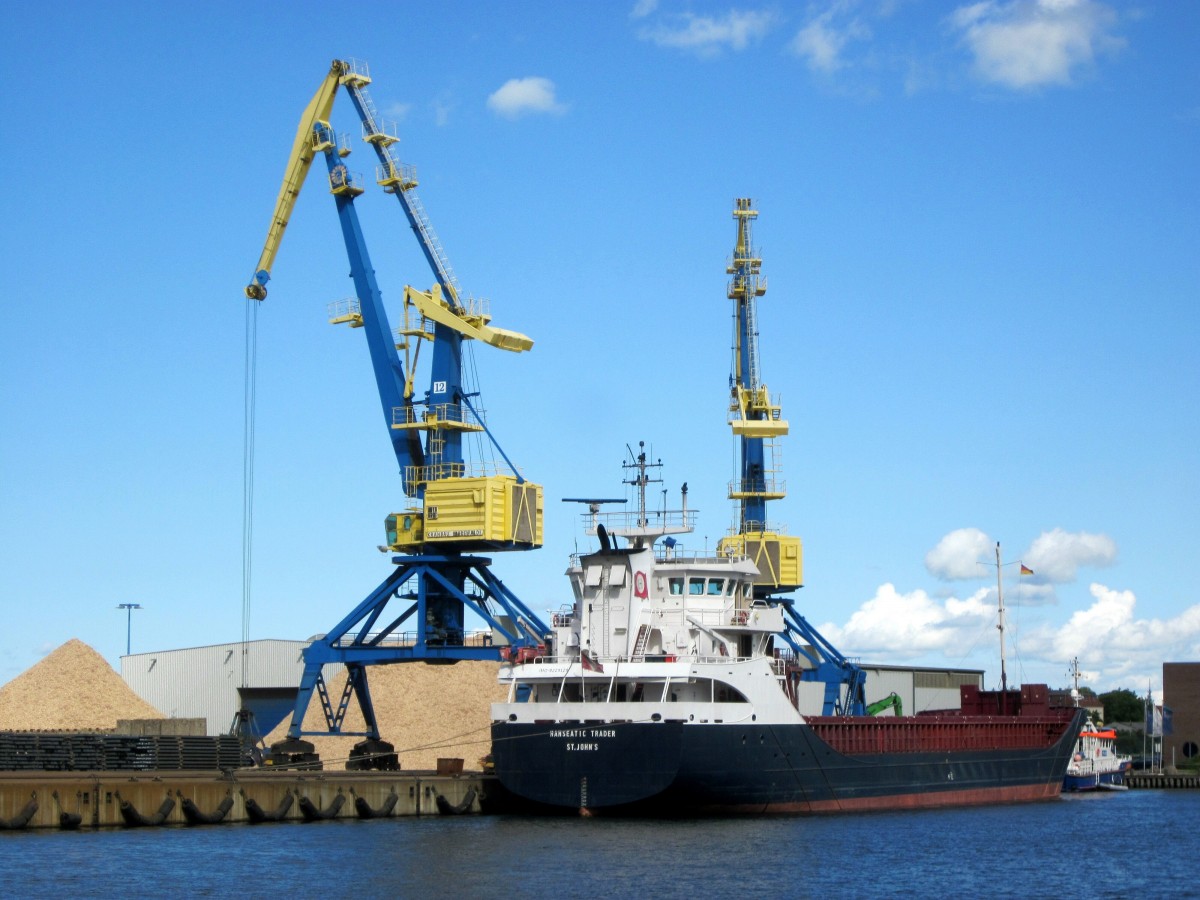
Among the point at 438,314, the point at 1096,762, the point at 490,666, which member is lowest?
the point at 1096,762

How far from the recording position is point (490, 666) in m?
68.1

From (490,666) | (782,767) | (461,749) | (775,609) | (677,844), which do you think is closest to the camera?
(677,844)

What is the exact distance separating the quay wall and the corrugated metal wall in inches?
1002

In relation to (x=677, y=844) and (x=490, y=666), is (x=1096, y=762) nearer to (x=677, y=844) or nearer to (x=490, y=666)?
(x=490, y=666)

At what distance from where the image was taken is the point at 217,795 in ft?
141

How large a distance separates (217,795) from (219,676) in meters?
33.3

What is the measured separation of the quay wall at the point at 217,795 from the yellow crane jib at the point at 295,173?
68.3 feet

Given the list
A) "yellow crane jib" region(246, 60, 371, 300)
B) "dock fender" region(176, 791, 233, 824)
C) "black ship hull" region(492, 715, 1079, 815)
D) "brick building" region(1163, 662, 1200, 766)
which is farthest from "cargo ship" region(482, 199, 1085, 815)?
"brick building" region(1163, 662, 1200, 766)

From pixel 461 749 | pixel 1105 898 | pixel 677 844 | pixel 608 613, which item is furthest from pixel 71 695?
pixel 1105 898

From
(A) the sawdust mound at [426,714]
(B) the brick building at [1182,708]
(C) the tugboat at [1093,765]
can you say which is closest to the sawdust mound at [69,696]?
(A) the sawdust mound at [426,714]

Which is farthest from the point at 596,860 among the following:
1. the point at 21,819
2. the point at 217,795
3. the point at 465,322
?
the point at 465,322

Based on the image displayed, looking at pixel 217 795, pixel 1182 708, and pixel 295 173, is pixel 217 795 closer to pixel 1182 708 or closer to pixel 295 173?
pixel 295 173

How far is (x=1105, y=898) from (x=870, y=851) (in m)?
7.01

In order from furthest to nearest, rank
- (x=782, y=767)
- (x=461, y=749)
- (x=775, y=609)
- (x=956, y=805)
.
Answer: (x=461, y=749), (x=956, y=805), (x=775, y=609), (x=782, y=767)
